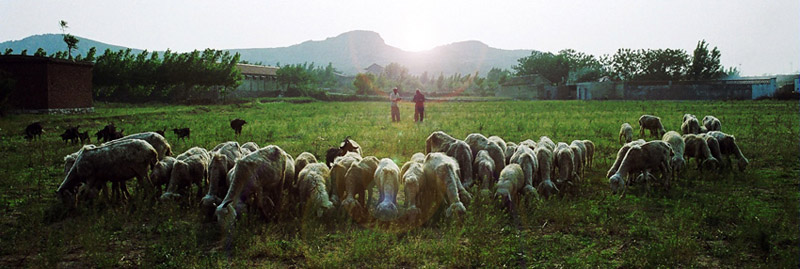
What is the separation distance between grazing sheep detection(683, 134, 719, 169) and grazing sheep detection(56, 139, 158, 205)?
12762 mm

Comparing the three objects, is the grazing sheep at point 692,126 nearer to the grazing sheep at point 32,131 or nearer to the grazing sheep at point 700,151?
the grazing sheep at point 700,151

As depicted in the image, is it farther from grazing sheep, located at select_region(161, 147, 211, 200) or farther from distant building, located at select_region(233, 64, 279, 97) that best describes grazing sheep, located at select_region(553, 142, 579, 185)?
distant building, located at select_region(233, 64, 279, 97)

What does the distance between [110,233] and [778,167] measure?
1543 centimetres

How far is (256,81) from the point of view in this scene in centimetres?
8444

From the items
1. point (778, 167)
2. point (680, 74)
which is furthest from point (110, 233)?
point (680, 74)

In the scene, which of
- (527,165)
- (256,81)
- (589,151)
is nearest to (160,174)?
(527,165)

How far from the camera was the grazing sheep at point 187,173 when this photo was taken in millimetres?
9289

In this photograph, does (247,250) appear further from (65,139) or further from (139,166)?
(65,139)

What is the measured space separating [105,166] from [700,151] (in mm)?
13459

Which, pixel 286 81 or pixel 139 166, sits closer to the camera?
pixel 139 166

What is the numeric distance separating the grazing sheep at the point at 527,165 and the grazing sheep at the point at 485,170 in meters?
0.58

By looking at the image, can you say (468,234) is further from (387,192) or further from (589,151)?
(589,151)

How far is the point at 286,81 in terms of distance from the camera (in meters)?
90.7

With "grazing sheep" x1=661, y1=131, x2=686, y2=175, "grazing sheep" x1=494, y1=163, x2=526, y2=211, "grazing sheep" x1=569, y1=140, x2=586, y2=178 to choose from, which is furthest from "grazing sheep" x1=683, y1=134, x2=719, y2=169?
"grazing sheep" x1=494, y1=163, x2=526, y2=211
